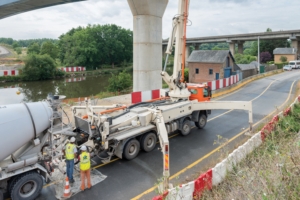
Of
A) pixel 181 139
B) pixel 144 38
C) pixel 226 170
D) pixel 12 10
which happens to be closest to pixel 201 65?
pixel 144 38

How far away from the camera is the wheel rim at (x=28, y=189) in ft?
22.4

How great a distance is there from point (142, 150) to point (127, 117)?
160 cm

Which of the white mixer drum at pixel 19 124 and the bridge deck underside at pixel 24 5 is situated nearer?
the white mixer drum at pixel 19 124

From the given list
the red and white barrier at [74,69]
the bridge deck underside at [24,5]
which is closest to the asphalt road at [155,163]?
the bridge deck underside at [24,5]

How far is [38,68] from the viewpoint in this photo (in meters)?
49.2

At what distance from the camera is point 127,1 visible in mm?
17922

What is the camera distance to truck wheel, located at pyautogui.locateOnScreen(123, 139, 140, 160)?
916cm

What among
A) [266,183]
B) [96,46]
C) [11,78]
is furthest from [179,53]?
[96,46]

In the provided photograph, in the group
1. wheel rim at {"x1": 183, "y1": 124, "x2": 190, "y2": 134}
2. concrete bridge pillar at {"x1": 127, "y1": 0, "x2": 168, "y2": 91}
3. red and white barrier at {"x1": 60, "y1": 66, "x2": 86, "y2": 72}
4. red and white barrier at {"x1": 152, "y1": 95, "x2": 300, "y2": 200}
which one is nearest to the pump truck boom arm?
wheel rim at {"x1": 183, "y1": 124, "x2": 190, "y2": 134}

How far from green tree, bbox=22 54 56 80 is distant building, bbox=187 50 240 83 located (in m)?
29.8

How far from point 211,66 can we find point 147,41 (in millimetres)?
20978

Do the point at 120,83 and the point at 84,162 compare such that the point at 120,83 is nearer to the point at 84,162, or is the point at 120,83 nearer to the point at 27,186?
the point at 84,162

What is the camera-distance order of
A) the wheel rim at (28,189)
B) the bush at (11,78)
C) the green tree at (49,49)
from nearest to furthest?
the wheel rim at (28,189)
the bush at (11,78)
the green tree at (49,49)

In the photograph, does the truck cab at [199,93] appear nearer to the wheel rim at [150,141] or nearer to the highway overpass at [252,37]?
the wheel rim at [150,141]
